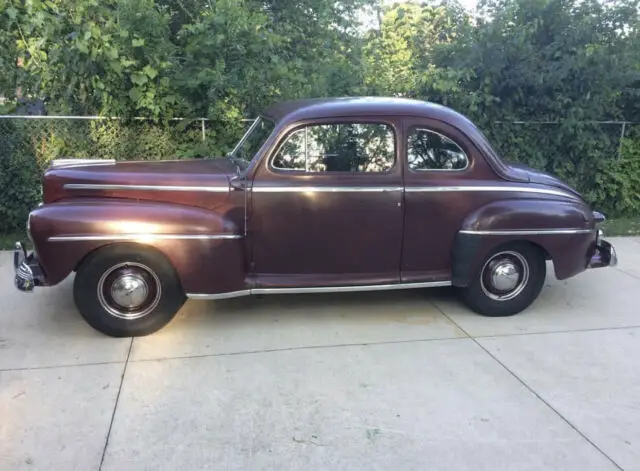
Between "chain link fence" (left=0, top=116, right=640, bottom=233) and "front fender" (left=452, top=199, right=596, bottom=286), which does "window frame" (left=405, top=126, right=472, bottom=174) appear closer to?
"front fender" (left=452, top=199, right=596, bottom=286)

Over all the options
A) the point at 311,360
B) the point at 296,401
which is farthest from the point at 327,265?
the point at 296,401

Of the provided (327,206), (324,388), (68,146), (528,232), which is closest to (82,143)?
(68,146)

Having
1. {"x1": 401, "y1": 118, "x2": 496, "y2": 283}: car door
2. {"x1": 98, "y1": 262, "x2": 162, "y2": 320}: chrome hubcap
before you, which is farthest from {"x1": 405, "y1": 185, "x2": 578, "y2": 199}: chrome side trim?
{"x1": 98, "y1": 262, "x2": 162, "y2": 320}: chrome hubcap

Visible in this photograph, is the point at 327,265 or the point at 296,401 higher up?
the point at 327,265

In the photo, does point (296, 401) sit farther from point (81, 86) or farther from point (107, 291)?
point (81, 86)

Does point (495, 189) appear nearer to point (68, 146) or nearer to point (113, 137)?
point (113, 137)

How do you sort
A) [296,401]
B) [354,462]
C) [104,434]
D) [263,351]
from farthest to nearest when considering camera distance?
1. [263,351]
2. [296,401]
3. [104,434]
4. [354,462]

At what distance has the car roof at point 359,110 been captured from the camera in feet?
15.1

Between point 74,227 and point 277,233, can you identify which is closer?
point 74,227

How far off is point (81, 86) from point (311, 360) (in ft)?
15.8

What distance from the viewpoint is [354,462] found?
2984 mm

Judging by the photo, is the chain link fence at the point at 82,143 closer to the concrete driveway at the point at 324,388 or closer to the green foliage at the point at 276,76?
the green foliage at the point at 276,76

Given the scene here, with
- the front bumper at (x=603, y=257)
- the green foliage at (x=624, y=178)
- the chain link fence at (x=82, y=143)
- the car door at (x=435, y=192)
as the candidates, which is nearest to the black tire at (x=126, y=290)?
the car door at (x=435, y=192)

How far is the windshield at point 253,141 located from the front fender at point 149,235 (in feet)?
2.13
